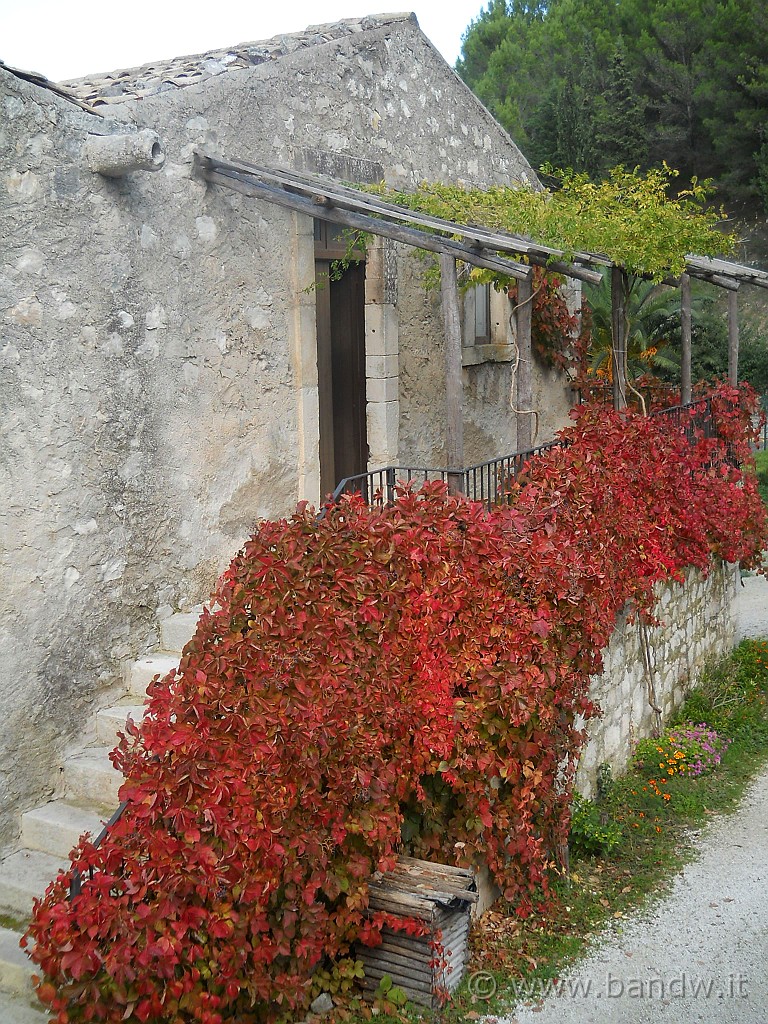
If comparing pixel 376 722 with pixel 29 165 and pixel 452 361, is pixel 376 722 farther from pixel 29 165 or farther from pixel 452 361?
pixel 29 165

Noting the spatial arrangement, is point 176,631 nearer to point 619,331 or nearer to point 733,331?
point 619,331

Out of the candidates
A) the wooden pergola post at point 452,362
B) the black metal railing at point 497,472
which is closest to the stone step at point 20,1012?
the black metal railing at point 497,472

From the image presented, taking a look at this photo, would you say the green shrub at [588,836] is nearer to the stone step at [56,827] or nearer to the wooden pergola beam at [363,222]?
the stone step at [56,827]

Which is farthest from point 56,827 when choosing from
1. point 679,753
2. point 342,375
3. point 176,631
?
point 679,753

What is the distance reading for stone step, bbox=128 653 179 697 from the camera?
5680mm

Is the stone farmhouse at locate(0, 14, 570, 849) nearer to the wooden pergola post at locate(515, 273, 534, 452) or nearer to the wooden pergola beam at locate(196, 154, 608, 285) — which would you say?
the wooden pergola beam at locate(196, 154, 608, 285)

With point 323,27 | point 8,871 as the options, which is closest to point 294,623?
point 8,871

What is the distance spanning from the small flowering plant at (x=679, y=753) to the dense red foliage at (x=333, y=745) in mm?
1876

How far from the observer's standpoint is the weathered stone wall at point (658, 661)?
7.03 m

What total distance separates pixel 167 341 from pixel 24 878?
2.92 metres

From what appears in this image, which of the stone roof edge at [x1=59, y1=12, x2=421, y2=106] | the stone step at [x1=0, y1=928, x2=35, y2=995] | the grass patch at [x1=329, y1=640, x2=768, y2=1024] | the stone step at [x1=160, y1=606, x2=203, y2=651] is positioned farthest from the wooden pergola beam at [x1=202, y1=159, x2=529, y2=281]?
the stone step at [x1=0, y1=928, x2=35, y2=995]

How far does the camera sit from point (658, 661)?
26.9 feet

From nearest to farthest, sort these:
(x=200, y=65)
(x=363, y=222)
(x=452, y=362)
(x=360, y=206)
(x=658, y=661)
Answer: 1. (x=360, y=206)
2. (x=363, y=222)
3. (x=452, y=362)
4. (x=200, y=65)
5. (x=658, y=661)

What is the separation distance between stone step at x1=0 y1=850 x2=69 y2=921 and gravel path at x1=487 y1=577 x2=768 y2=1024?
219 centimetres
